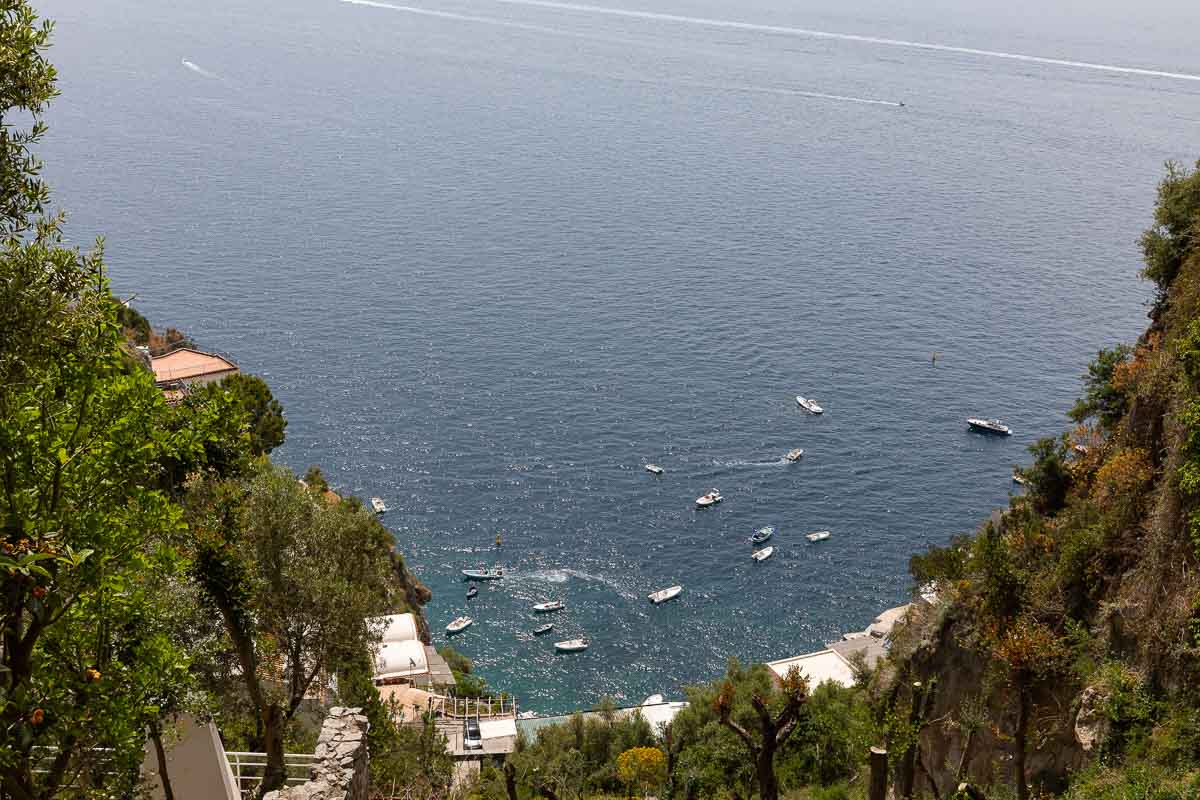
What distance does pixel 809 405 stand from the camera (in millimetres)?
94062

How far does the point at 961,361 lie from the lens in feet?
336

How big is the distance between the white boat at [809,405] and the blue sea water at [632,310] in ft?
4.17

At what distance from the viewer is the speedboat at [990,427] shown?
90312 millimetres

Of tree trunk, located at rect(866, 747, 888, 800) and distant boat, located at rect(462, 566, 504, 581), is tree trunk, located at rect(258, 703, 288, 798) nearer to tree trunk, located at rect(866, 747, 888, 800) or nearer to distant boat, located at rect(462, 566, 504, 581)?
tree trunk, located at rect(866, 747, 888, 800)

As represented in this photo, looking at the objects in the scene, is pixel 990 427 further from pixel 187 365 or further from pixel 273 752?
pixel 273 752

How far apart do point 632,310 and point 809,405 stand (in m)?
25.9

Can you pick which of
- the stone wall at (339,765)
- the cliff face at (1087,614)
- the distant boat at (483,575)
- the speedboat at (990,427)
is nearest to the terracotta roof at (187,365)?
the distant boat at (483,575)

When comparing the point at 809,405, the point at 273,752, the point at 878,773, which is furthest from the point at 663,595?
the point at 878,773

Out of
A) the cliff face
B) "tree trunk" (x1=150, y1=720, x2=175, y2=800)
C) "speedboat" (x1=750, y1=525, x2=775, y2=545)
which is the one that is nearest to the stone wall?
"tree trunk" (x1=150, y1=720, x2=175, y2=800)

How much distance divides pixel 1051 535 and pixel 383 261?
102637 millimetres

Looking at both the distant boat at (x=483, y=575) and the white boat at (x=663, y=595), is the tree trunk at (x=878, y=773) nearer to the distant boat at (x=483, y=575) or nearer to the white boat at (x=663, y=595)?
the white boat at (x=663, y=595)

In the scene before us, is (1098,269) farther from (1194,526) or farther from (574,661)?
(1194,526)

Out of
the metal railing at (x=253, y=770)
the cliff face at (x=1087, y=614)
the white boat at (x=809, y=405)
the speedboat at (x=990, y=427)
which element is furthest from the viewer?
the white boat at (x=809, y=405)

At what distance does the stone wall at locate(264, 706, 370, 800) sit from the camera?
738 inches
